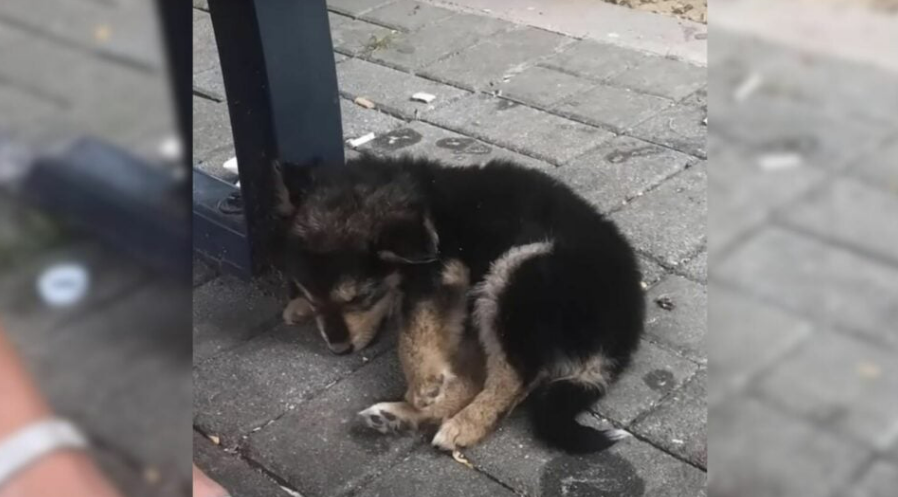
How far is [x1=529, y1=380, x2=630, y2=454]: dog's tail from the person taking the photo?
2.55 meters

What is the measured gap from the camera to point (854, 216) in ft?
2.68

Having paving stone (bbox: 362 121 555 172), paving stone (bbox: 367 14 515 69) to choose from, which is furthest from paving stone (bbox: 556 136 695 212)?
paving stone (bbox: 367 14 515 69)

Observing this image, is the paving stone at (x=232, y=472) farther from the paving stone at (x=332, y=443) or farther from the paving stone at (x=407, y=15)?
the paving stone at (x=407, y=15)

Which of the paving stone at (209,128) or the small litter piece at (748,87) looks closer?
the small litter piece at (748,87)

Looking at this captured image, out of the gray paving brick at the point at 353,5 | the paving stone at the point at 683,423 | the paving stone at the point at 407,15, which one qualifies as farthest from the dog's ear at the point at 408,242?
the gray paving brick at the point at 353,5

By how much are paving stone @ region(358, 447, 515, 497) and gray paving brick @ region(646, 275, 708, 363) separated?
0.77m

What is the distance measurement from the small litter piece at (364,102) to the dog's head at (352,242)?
155cm

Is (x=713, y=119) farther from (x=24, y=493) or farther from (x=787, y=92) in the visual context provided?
(x=24, y=493)

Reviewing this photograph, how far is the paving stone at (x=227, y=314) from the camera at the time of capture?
9.97 ft

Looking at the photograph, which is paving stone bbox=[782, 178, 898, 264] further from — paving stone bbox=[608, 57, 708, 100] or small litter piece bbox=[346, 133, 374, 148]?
paving stone bbox=[608, 57, 708, 100]

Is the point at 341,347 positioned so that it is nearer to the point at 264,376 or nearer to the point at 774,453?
the point at 264,376

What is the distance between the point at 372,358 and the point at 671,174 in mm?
1498

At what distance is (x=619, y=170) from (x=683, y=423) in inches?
57.3

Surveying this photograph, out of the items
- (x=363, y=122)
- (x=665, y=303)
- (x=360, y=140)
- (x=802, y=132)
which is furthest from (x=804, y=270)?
(x=363, y=122)
